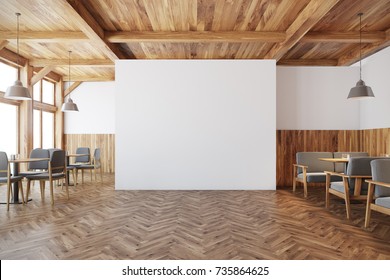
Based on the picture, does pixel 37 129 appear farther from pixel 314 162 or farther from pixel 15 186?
pixel 314 162

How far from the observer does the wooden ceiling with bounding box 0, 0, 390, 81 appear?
389cm

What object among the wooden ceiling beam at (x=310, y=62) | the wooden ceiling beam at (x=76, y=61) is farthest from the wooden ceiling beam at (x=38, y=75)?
the wooden ceiling beam at (x=310, y=62)

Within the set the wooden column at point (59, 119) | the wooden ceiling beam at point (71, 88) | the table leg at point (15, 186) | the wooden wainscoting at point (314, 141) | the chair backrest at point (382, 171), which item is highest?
the wooden ceiling beam at point (71, 88)

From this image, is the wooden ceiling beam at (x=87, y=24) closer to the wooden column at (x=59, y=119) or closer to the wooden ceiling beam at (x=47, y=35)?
the wooden ceiling beam at (x=47, y=35)

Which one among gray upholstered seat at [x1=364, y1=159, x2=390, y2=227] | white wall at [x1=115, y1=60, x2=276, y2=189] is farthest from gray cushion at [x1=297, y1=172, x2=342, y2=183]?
gray upholstered seat at [x1=364, y1=159, x2=390, y2=227]

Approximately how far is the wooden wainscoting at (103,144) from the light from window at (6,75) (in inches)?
105

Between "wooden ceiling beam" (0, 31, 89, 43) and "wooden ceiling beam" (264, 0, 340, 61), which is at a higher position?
"wooden ceiling beam" (0, 31, 89, 43)

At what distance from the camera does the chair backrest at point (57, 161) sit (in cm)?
410

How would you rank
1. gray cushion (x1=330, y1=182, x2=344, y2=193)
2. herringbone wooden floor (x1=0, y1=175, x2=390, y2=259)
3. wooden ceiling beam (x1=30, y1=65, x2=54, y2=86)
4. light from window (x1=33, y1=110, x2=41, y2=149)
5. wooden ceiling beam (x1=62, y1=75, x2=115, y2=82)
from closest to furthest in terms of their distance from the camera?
herringbone wooden floor (x1=0, y1=175, x2=390, y2=259) → gray cushion (x1=330, y1=182, x2=344, y2=193) → wooden ceiling beam (x1=30, y1=65, x2=54, y2=86) → light from window (x1=33, y1=110, x2=41, y2=149) → wooden ceiling beam (x1=62, y1=75, x2=115, y2=82)

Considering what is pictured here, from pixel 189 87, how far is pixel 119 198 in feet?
8.83

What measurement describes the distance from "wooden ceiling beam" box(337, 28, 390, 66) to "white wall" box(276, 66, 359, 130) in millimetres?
259

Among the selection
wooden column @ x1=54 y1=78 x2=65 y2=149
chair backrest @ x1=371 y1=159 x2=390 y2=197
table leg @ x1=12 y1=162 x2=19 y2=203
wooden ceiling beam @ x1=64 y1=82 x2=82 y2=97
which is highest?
wooden ceiling beam @ x1=64 y1=82 x2=82 y2=97

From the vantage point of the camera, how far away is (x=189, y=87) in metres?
5.34

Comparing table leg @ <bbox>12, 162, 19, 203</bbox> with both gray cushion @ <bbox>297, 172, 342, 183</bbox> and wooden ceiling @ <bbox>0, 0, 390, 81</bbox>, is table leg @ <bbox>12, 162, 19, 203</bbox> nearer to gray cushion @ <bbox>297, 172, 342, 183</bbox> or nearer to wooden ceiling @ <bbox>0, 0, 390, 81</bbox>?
wooden ceiling @ <bbox>0, 0, 390, 81</bbox>
